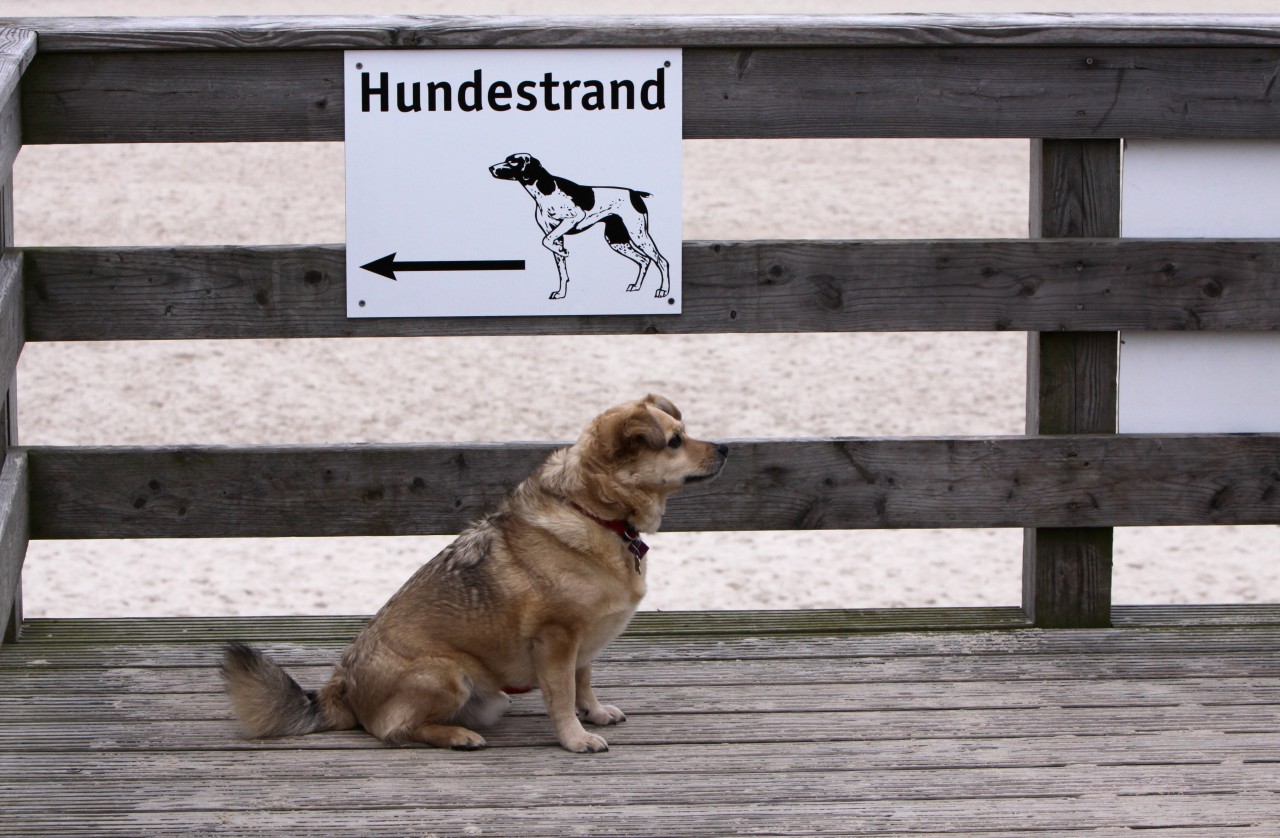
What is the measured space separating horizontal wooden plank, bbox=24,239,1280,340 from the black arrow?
0.35 feet

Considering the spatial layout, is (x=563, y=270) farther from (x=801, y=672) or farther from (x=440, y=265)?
(x=801, y=672)

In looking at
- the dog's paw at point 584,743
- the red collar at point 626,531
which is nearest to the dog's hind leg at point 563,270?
the red collar at point 626,531

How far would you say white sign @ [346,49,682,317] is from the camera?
4309 mm

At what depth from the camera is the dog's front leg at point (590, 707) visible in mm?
3816

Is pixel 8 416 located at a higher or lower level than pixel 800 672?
higher

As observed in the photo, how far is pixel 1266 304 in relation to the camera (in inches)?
175

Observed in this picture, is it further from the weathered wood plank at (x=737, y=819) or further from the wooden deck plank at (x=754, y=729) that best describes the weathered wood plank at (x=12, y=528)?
the weathered wood plank at (x=737, y=819)

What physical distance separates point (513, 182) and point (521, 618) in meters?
1.29

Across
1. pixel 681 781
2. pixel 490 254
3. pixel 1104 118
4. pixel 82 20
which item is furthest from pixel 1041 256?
pixel 82 20

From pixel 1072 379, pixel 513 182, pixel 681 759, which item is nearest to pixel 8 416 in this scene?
pixel 513 182

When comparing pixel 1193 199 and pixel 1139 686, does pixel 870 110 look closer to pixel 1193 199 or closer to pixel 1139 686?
pixel 1193 199

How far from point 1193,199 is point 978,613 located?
133 cm

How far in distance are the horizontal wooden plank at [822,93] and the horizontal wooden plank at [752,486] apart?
0.87 metres

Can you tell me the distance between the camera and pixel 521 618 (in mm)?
3707
